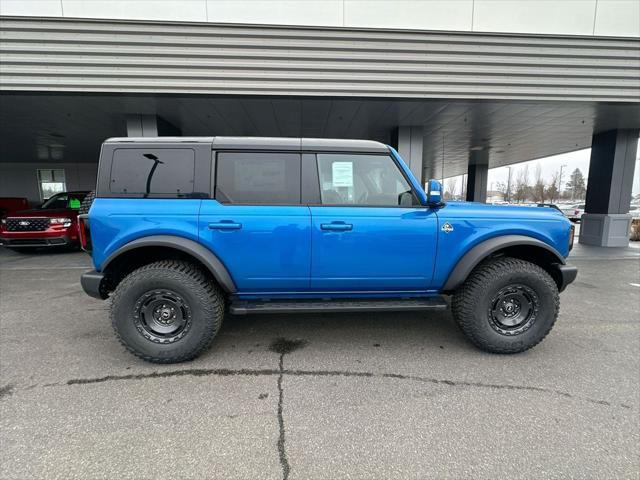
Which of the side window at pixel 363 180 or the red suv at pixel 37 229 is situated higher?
the side window at pixel 363 180

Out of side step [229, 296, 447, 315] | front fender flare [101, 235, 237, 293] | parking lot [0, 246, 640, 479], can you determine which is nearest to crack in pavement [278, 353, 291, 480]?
parking lot [0, 246, 640, 479]

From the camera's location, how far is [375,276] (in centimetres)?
287

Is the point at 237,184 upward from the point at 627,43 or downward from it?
downward

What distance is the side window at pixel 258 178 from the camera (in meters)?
2.79

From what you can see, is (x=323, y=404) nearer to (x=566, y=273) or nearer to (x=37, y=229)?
(x=566, y=273)

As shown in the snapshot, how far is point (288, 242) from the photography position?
8.96 feet

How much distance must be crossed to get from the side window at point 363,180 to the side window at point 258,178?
288 mm

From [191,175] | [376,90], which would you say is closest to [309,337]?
[191,175]

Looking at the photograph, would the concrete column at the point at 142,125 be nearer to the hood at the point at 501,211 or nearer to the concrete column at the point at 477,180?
the hood at the point at 501,211

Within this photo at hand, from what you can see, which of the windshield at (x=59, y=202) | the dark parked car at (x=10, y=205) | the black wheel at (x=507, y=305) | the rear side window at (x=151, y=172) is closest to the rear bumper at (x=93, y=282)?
the rear side window at (x=151, y=172)

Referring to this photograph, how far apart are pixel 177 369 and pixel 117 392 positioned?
1.47 ft

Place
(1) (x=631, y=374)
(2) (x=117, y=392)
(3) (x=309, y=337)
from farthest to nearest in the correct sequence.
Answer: (3) (x=309, y=337)
(1) (x=631, y=374)
(2) (x=117, y=392)

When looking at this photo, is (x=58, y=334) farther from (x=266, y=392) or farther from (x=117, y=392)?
(x=266, y=392)

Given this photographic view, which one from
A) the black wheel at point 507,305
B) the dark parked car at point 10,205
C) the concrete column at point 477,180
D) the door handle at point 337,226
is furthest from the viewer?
the concrete column at point 477,180
